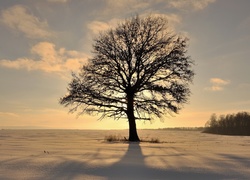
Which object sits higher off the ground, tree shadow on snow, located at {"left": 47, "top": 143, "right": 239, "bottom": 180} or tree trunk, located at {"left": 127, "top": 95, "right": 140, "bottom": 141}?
tree trunk, located at {"left": 127, "top": 95, "right": 140, "bottom": 141}

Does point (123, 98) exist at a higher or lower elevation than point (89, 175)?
higher

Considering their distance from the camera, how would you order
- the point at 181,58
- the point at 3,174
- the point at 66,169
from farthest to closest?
the point at 181,58 < the point at 66,169 < the point at 3,174

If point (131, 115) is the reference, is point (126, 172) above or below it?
below

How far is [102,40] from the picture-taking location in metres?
25.7

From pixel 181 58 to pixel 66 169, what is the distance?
62.7 feet

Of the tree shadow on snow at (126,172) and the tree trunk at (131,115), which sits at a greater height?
the tree trunk at (131,115)

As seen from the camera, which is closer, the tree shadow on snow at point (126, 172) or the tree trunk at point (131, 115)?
the tree shadow on snow at point (126, 172)

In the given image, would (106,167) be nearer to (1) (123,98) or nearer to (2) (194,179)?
(2) (194,179)

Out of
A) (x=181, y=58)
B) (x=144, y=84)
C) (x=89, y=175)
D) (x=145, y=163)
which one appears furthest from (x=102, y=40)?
(x=89, y=175)

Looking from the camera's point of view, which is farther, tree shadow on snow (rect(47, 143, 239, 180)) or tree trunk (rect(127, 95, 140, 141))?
tree trunk (rect(127, 95, 140, 141))

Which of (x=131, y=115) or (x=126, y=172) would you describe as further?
(x=131, y=115)

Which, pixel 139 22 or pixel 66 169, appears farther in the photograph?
pixel 139 22

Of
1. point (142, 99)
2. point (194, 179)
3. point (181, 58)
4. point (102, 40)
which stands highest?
point (102, 40)

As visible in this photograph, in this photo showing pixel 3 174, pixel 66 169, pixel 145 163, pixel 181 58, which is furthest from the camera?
pixel 181 58
